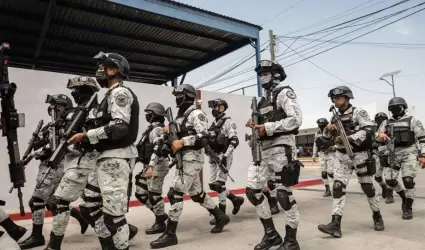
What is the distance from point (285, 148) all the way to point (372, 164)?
1.70 m

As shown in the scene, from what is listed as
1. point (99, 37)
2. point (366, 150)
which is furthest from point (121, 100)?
point (99, 37)

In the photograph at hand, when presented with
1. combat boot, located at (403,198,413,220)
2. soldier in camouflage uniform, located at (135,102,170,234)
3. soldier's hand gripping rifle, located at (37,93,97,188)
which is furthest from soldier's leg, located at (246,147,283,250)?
combat boot, located at (403,198,413,220)

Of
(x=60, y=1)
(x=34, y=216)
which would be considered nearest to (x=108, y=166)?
(x=34, y=216)

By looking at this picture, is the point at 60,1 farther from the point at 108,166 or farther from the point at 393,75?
the point at 393,75

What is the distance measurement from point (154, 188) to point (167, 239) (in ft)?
3.98

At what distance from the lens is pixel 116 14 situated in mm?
9477

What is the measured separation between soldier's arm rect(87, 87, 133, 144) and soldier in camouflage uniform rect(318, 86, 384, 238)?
2.97 m

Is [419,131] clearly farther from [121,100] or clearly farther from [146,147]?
[121,100]

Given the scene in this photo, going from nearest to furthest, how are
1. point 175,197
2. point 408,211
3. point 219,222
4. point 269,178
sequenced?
point 269,178
point 175,197
point 219,222
point 408,211

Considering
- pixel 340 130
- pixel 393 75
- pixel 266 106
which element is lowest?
pixel 340 130

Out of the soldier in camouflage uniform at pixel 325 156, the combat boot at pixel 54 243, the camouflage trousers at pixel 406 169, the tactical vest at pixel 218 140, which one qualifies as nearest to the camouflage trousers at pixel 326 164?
the soldier in camouflage uniform at pixel 325 156

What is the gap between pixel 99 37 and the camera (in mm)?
10883

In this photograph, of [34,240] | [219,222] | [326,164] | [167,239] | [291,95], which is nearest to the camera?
[291,95]

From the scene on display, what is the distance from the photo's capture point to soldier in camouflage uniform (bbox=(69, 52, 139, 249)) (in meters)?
3.05
